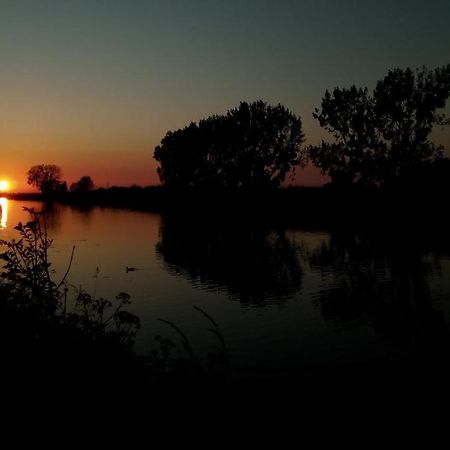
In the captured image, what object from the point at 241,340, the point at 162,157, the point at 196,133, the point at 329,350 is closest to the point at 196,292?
the point at 241,340

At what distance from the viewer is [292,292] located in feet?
84.4

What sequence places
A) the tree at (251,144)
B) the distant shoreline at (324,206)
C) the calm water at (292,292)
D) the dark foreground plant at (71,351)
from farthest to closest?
the tree at (251,144), the distant shoreline at (324,206), the calm water at (292,292), the dark foreground plant at (71,351)

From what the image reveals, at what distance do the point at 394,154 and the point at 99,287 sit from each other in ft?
164

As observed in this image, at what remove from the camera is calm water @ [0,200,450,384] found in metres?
16.2

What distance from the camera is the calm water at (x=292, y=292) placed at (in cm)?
1623

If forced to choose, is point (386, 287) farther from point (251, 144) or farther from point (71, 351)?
point (251, 144)

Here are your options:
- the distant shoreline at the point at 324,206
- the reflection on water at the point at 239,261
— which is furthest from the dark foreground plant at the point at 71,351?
the distant shoreline at the point at 324,206

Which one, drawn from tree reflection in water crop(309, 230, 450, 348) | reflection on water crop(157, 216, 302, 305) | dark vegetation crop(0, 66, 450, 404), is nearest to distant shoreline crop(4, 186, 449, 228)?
dark vegetation crop(0, 66, 450, 404)

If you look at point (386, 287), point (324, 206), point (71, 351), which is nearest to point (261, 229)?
point (324, 206)

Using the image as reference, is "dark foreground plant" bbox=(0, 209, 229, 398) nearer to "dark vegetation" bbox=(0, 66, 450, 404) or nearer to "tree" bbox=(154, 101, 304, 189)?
"dark vegetation" bbox=(0, 66, 450, 404)

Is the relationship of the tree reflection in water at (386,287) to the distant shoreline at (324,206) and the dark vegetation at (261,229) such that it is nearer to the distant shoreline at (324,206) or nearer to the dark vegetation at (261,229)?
the dark vegetation at (261,229)

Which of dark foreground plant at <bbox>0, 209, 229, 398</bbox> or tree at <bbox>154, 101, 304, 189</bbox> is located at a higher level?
tree at <bbox>154, 101, 304, 189</bbox>

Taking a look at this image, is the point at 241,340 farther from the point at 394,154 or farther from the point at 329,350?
the point at 394,154

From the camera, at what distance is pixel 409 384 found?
1314cm
